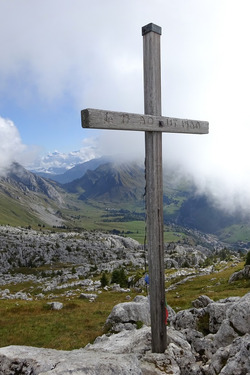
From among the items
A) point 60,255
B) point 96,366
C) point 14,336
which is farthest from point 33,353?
point 60,255

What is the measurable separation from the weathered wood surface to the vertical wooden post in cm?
37

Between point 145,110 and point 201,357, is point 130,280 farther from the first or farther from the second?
point 145,110

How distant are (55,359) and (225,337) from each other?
7.13 metres

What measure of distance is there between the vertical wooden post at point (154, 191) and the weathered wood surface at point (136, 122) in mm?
369

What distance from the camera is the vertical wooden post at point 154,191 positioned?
387 inches

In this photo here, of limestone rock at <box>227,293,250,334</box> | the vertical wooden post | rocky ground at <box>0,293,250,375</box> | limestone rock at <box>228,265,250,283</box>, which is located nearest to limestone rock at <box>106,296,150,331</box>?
rocky ground at <box>0,293,250,375</box>

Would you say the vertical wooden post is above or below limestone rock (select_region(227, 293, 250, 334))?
above

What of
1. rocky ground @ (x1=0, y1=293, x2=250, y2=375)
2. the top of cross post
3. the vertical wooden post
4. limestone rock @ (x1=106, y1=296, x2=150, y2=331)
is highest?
the top of cross post

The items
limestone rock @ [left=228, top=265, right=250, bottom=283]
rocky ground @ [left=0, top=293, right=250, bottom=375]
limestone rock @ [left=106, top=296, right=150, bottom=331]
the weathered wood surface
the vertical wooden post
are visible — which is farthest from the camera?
limestone rock @ [left=228, top=265, right=250, bottom=283]

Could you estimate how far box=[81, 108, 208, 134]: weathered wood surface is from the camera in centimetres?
818

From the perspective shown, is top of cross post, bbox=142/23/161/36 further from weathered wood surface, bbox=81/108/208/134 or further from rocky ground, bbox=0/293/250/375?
rocky ground, bbox=0/293/250/375

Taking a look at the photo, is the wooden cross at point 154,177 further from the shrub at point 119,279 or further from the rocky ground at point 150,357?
the shrub at point 119,279

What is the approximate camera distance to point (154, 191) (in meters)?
9.93

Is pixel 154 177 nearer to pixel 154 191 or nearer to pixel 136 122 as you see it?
pixel 154 191
